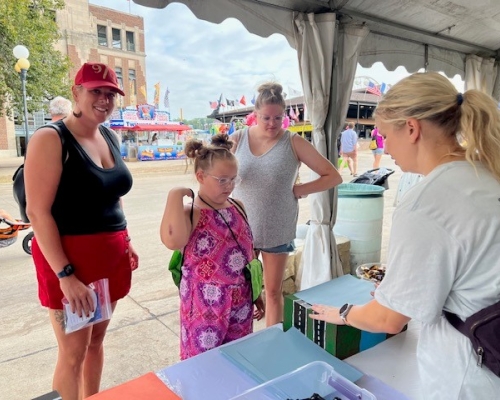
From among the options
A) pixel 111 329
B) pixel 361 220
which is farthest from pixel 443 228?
pixel 361 220

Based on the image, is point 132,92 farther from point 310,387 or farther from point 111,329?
point 310,387

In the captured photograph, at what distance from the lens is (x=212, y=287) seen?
1348mm

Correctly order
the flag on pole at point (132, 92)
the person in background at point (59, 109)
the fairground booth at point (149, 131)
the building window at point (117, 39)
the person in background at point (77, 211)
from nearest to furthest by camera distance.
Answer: the person in background at point (77, 211) → the person in background at point (59, 109) → the fairground booth at point (149, 131) → the flag on pole at point (132, 92) → the building window at point (117, 39)

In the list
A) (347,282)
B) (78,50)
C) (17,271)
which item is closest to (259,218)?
(347,282)

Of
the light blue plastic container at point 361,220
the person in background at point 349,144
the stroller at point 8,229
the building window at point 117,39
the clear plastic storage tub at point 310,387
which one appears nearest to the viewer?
the clear plastic storage tub at point 310,387

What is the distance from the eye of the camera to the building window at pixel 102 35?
96.1ft

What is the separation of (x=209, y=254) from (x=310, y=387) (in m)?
0.59

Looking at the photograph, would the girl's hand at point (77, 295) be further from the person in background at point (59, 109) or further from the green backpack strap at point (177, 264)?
the person in background at point (59, 109)

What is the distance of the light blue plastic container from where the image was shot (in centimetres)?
335

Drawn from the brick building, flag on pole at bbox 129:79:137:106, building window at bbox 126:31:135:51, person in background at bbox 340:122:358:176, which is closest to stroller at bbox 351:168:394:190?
person in background at bbox 340:122:358:176

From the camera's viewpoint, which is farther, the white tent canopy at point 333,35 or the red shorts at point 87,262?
the white tent canopy at point 333,35

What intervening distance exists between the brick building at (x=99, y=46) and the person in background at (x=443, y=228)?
23925mm

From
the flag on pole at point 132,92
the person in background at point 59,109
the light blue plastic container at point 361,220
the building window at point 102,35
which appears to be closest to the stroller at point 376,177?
the light blue plastic container at point 361,220

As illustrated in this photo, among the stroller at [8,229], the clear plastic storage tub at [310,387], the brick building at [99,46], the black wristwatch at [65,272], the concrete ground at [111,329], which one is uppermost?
the brick building at [99,46]
